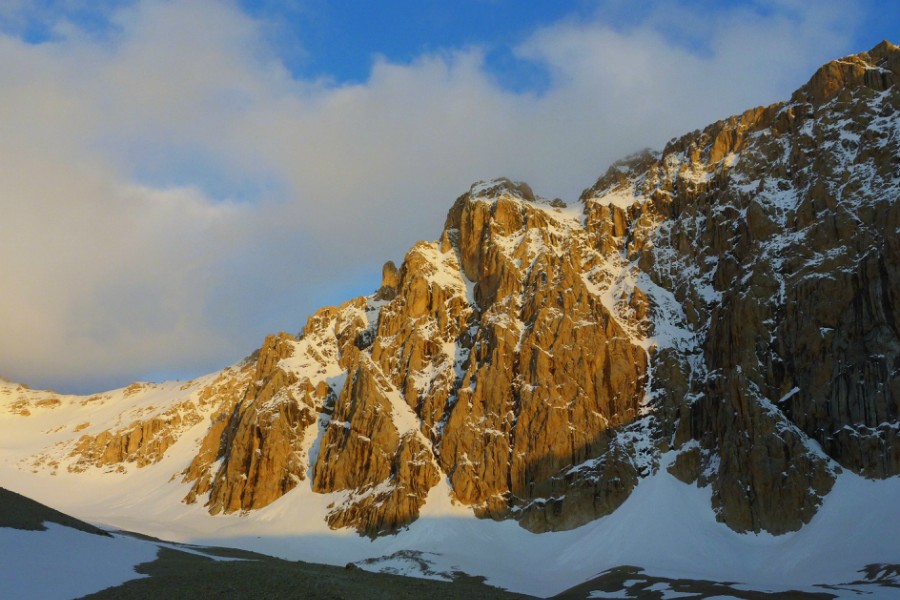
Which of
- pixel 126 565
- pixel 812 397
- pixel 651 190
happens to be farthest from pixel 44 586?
pixel 651 190

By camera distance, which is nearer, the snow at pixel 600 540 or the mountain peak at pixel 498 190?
the snow at pixel 600 540

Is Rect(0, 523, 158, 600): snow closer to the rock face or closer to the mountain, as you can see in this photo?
the mountain

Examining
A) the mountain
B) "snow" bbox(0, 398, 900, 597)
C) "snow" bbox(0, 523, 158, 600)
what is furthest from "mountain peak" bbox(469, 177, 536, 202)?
"snow" bbox(0, 523, 158, 600)

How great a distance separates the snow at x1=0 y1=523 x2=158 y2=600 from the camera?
45.2m

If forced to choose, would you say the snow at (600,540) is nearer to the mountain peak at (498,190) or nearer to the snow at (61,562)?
the snow at (61,562)

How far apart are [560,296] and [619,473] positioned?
37.8m

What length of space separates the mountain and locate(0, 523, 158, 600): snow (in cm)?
6073

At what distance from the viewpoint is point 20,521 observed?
57.5 meters

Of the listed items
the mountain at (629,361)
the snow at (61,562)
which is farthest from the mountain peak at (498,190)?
the snow at (61,562)

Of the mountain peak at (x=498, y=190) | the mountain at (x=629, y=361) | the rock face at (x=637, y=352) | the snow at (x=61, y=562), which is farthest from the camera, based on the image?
the mountain peak at (x=498, y=190)

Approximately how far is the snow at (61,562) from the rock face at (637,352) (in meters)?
77.7

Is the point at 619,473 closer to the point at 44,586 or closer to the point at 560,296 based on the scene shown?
the point at 560,296

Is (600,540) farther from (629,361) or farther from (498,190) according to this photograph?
(498,190)

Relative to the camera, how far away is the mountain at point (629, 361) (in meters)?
110
